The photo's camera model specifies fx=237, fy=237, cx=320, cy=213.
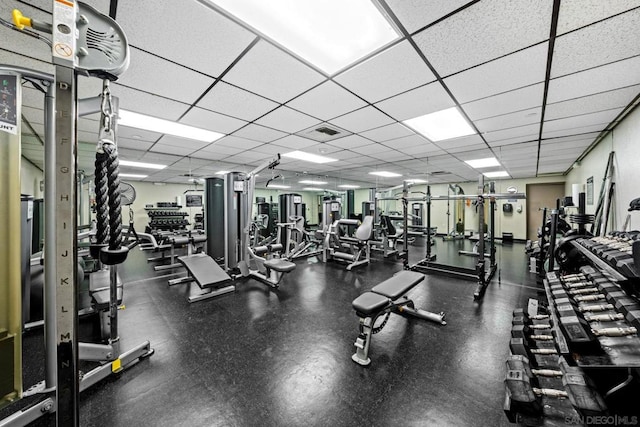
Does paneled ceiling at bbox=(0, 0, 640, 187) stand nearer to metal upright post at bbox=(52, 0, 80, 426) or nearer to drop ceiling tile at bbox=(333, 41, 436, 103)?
drop ceiling tile at bbox=(333, 41, 436, 103)

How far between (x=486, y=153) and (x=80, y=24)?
623cm

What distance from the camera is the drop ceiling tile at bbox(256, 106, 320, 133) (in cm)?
301

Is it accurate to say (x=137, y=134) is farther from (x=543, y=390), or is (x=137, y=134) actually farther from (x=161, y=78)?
(x=543, y=390)

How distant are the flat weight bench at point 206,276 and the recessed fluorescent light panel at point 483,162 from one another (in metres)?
6.12

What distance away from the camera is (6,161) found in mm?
1203

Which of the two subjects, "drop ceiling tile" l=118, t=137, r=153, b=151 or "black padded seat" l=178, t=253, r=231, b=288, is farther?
"drop ceiling tile" l=118, t=137, r=153, b=151

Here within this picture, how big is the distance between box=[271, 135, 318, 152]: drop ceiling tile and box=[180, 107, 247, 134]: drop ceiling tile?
865 mm

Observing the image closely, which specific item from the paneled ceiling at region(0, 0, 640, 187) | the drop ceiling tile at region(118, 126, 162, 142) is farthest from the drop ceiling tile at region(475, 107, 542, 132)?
the drop ceiling tile at region(118, 126, 162, 142)

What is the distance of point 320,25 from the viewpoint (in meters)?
1.62

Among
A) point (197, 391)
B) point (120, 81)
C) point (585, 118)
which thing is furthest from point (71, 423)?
point (585, 118)

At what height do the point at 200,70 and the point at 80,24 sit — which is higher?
the point at 200,70

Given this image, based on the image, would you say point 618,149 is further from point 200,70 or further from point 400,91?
point 200,70

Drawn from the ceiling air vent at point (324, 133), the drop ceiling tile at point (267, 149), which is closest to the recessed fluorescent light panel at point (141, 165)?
the drop ceiling tile at point (267, 149)

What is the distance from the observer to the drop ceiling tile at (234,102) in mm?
2469
